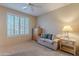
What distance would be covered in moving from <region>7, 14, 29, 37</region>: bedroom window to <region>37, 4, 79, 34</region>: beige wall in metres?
0.34

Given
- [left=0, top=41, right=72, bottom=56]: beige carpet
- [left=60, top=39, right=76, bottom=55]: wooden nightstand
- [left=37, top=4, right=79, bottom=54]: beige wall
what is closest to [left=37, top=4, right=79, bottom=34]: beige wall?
[left=37, top=4, right=79, bottom=54]: beige wall

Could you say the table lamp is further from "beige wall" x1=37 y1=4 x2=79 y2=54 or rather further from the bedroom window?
the bedroom window

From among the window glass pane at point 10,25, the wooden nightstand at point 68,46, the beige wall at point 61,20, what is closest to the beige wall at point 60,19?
the beige wall at point 61,20

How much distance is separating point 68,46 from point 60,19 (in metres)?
0.66

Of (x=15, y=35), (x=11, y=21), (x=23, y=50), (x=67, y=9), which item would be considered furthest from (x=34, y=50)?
(x=67, y=9)

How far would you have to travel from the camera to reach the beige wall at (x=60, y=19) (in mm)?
1932

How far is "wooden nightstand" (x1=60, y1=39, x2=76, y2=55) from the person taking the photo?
1.94 metres

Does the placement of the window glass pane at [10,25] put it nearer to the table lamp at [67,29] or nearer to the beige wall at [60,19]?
the beige wall at [60,19]

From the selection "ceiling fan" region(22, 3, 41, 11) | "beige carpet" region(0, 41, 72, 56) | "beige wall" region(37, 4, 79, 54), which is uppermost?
"ceiling fan" region(22, 3, 41, 11)

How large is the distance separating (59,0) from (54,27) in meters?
0.63

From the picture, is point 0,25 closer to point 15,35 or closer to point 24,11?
point 15,35

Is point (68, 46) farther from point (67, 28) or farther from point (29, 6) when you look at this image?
point (29, 6)

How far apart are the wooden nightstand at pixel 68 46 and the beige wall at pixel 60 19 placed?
0.92 feet

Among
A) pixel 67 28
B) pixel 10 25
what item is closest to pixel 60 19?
pixel 67 28
